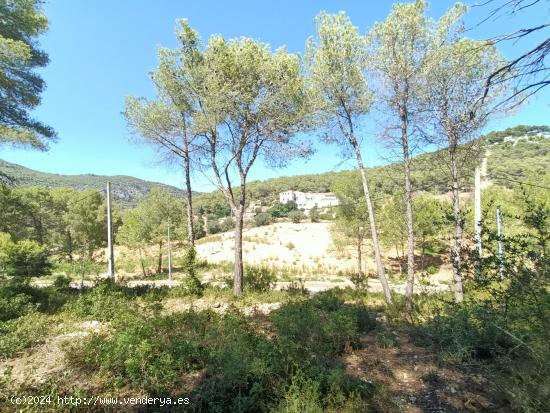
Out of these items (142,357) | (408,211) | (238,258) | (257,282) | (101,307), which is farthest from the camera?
(257,282)

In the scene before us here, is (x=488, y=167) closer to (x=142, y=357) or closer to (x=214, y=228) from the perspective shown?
(x=142, y=357)

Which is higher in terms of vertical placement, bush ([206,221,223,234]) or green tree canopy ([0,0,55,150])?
green tree canopy ([0,0,55,150])

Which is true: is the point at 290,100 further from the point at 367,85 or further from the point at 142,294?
the point at 142,294

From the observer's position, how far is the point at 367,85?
10609 mm

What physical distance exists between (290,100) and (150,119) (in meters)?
6.50

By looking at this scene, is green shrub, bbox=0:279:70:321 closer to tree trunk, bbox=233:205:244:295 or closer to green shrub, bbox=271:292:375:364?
tree trunk, bbox=233:205:244:295

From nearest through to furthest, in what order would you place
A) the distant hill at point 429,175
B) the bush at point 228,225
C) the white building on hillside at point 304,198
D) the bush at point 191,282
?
the distant hill at point 429,175
the bush at point 191,282
the bush at point 228,225
the white building on hillside at point 304,198

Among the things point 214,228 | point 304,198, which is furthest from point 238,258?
A: point 304,198

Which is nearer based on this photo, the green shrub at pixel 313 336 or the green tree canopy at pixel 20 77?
the green shrub at pixel 313 336

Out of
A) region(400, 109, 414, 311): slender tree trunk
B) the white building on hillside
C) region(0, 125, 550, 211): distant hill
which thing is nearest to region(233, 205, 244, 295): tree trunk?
region(0, 125, 550, 211): distant hill

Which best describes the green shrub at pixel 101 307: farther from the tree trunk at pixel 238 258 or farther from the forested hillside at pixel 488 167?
the forested hillside at pixel 488 167

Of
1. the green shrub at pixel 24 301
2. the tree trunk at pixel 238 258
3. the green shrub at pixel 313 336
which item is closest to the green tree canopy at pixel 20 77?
the green shrub at pixel 24 301

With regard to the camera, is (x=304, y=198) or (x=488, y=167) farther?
(x=304, y=198)

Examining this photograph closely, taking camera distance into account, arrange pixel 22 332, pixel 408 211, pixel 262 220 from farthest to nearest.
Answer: pixel 262 220
pixel 408 211
pixel 22 332
